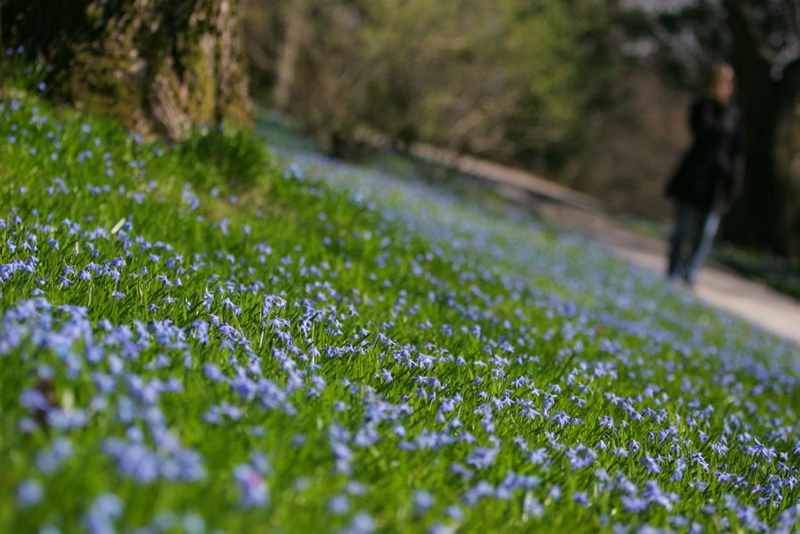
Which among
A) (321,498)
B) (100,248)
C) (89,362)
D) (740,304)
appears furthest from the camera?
(740,304)

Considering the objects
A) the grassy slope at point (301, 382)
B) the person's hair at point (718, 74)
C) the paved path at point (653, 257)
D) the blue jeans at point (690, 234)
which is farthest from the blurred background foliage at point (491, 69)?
the grassy slope at point (301, 382)

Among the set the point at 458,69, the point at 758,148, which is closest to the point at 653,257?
the point at 758,148

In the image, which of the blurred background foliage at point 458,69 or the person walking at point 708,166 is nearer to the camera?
the blurred background foliage at point 458,69

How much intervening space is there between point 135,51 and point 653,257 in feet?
52.6

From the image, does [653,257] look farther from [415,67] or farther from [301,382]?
[301,382]

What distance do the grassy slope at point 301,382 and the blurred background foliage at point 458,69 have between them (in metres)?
0.86

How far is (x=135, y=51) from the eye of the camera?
6.03 m

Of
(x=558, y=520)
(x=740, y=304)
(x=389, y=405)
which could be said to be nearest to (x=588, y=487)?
(x=558, y=520)

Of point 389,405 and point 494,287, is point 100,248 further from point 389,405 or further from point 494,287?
point 494,287

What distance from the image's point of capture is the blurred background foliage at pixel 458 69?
6551 mm

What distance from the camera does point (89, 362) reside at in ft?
7.73

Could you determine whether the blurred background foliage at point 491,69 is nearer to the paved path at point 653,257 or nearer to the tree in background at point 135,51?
the paved path at point 653,257

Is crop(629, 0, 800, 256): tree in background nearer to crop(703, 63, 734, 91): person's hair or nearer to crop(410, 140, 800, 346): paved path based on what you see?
crop(410, 140, 800, 346): paved path

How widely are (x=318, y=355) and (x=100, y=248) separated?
141 centimetres
